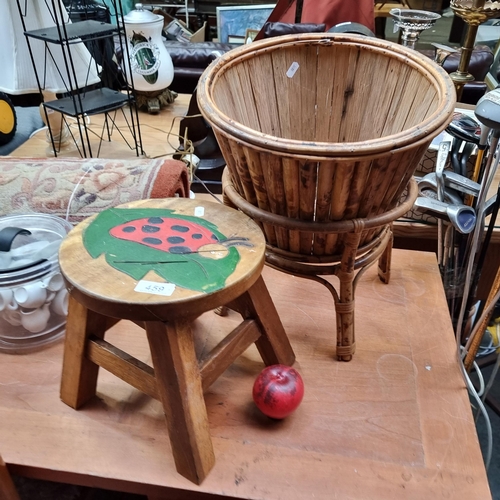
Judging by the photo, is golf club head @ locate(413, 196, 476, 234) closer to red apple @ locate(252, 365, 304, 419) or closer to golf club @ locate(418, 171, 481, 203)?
golf club @ locate(418, 171, 481, 203)

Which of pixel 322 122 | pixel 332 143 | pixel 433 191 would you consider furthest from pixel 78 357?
pixel 433 191

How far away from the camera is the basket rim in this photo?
65 cm

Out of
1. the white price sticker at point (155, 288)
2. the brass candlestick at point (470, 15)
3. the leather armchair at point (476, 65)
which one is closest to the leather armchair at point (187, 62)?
the leather armchair at point (476, 65)

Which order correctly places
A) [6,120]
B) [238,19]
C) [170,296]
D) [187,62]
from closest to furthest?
[170,296]
[6,120]
[187,62]
[238,19]

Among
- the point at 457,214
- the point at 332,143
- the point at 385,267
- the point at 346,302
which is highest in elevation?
the point at 332,143

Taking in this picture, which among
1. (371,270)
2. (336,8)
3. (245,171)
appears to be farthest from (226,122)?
(336,8)

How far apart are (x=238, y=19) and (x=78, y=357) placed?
2.82 metres

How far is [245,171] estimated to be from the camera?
77 centimetres

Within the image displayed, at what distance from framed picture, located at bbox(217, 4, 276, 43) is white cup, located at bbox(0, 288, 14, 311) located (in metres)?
2.63

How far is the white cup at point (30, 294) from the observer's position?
35.2 inches

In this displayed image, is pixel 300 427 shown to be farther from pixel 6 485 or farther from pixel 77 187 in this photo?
pixel 77 187

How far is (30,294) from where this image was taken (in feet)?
2.94

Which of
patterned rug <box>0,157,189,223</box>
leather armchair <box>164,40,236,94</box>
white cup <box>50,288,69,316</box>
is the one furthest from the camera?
leather armchair <box>164,40,236,94</box>

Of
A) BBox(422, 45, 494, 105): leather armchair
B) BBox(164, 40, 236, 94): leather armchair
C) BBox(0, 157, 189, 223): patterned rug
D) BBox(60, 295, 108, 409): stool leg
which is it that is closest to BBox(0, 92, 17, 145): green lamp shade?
BBox(0, 157, 189, 223): patterned rug
